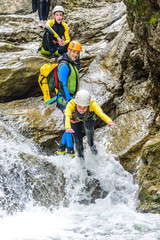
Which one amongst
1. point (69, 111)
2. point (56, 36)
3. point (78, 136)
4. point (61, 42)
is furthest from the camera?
Answer: point (61, 42)

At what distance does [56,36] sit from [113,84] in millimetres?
2689

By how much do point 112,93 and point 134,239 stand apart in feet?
18.1

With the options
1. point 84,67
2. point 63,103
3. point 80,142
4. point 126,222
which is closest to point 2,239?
point 126,222

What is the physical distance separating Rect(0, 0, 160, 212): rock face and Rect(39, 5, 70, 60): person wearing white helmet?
1.30 feet

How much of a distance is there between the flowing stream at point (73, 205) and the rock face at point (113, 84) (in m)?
0.44

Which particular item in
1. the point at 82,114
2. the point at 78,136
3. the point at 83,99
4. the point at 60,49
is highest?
the point at 60,49

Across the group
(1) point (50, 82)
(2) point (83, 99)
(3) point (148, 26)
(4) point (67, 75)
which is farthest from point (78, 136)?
(3) point (148, 26)

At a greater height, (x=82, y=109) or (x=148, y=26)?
(x=148, y=26)

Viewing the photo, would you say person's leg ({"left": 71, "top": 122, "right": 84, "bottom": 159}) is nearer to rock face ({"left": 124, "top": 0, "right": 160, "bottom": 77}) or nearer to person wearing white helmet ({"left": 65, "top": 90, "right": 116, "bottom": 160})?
person wearing white helmet ({"left": 65, "top": 90, "right": 116, "bottom": 160})

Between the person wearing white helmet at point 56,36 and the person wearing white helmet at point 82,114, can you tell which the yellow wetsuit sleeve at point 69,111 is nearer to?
the person wearing white helmet at point 82,114

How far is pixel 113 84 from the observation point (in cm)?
1032

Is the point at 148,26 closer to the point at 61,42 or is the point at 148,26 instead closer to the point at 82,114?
the point at 82,114

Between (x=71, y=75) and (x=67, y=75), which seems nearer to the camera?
(x=67, y=75)

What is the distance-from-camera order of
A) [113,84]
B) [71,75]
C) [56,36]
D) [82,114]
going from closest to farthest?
[82,114], [71,75], [113,84], [56,36]
